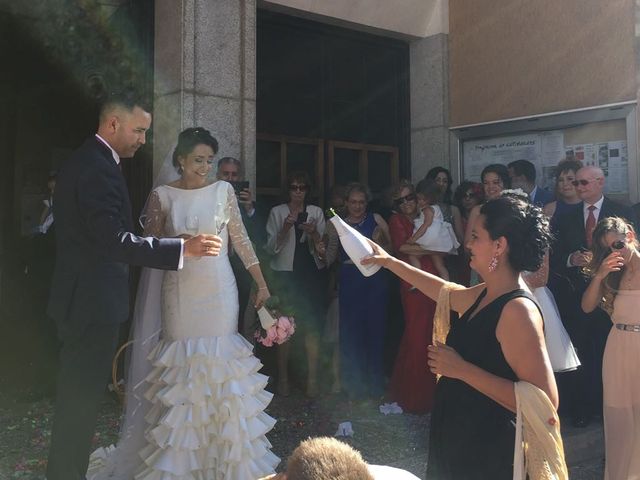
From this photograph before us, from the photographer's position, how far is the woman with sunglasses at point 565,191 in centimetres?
571

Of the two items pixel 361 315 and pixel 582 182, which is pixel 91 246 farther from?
pixel 582 182

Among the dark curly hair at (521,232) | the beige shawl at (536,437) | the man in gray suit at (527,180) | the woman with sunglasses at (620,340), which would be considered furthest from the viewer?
the man in gray suit at (527,180)

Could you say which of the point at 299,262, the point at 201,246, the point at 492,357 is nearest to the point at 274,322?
the point at 201,246

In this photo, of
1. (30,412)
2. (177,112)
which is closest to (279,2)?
(177,112)

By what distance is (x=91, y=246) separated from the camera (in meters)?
3.28

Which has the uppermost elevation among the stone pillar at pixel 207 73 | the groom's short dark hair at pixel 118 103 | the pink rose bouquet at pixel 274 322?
the stone pillar at pixel 207 73

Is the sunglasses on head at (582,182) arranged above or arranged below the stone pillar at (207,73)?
below

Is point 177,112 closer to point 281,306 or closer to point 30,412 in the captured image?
point 281,306

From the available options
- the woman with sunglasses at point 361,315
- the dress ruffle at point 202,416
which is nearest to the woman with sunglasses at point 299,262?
the woman with sunglasses at point 361,315

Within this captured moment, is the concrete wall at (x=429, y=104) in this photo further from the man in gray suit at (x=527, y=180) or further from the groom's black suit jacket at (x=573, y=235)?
the groom's black suit jacket at (x=573, y=235)

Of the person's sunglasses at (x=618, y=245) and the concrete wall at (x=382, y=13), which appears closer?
the person's sunglasses at (x=618, y=245)

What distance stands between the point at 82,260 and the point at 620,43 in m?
5.33

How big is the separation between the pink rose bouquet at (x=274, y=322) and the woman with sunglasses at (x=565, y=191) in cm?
258

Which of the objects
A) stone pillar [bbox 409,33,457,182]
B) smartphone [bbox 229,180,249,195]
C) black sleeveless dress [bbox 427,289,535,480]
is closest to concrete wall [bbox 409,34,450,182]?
stone pillar [bbox 409,33,457,182]
